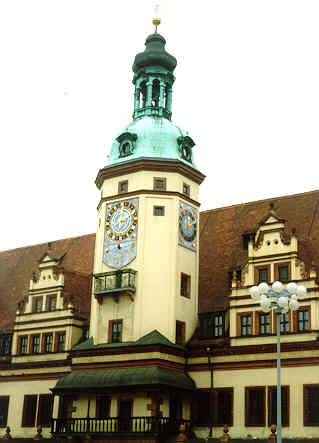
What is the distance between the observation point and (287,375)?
1518 inches

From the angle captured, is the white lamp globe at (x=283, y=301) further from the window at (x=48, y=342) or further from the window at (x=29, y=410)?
the window at (x=29, y=410)

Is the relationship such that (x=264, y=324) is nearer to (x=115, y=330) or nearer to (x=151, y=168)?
(x=115, y=330)

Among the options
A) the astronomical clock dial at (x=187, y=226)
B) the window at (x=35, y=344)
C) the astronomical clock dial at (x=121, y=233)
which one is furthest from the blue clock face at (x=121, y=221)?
the window at (x=35, y=344)

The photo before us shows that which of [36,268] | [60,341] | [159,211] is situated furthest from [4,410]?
[159,211]

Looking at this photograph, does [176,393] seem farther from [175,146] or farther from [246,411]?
[175,146]

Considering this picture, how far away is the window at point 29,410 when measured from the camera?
154ft

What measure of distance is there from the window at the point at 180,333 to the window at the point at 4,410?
13.2 metres

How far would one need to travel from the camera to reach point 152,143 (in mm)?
45594

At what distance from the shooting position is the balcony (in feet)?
139

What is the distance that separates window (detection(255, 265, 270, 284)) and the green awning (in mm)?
6621

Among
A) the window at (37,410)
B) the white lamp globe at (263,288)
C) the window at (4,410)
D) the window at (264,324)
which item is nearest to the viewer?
the white lamp globe at (263,288)

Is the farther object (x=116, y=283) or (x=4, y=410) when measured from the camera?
(x=4, y=410)

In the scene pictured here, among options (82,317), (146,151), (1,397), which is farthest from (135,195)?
(1,397)

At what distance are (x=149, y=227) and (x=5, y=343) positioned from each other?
47.3ft
